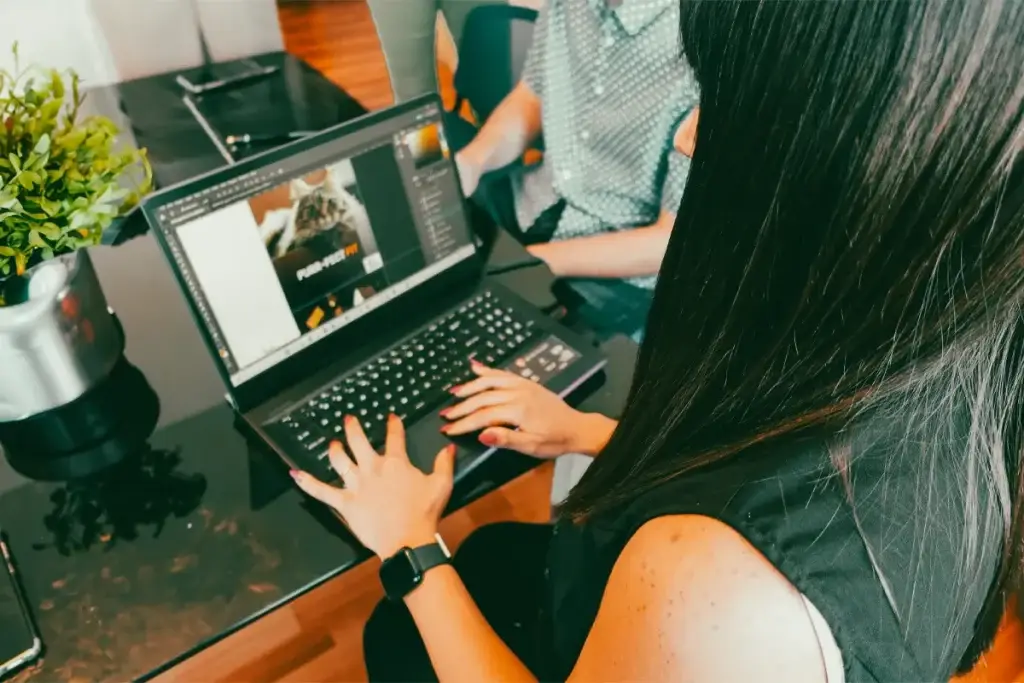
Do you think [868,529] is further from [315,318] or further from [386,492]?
[315,318]

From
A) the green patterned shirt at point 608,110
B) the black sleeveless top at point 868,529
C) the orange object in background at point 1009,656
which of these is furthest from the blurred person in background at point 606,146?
the orange object in background at point 1009,656

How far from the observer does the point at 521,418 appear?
2.71 ft

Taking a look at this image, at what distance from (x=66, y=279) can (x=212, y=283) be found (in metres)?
0.15

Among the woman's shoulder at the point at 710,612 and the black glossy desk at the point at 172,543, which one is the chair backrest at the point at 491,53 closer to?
the black glossy desk at the point at 172,543

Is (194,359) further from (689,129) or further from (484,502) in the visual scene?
(484,502)

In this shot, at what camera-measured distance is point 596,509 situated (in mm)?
669

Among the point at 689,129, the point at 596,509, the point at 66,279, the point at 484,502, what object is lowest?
the point at 484,502

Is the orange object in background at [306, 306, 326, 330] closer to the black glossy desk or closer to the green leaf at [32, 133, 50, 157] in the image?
the black glossy desk

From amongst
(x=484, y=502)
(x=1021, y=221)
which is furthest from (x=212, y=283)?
(x=484, y=502)

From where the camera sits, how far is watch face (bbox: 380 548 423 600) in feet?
2.48

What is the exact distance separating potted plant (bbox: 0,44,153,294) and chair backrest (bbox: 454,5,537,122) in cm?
93

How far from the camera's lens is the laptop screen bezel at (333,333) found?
2.43 feet

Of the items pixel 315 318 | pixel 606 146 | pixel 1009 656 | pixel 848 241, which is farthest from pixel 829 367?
pixel 1009 656

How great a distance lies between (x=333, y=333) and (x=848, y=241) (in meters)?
0.58
